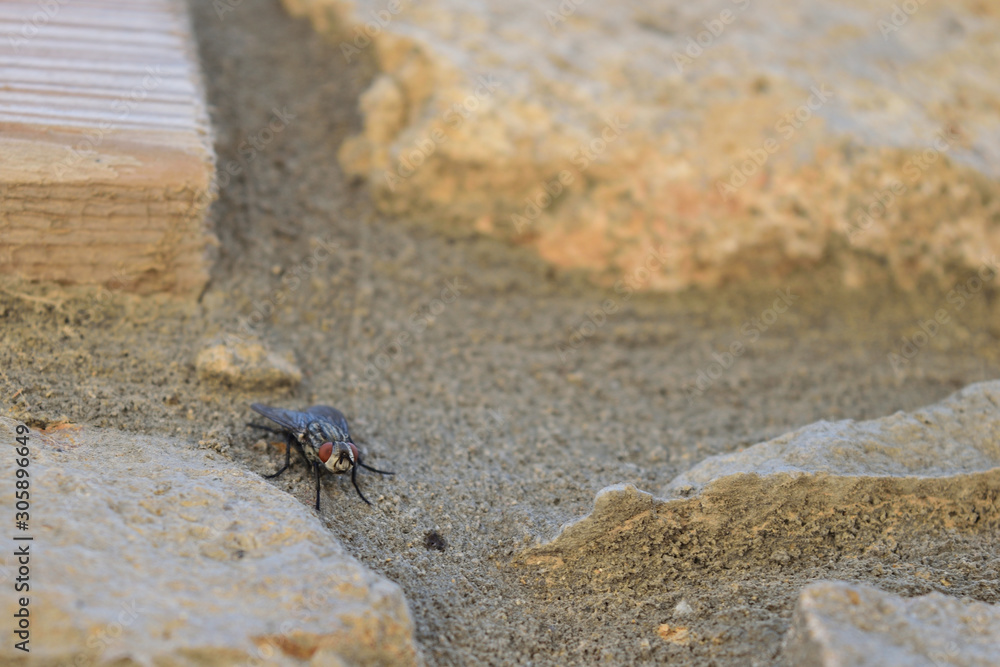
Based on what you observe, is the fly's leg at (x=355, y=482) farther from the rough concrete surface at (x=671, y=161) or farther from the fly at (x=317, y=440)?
the rough concrete surface at (x=671, y=161)

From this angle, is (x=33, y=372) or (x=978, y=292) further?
(x=978, y=292)

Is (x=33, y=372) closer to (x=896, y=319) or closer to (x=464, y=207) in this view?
(x=464, y=207)

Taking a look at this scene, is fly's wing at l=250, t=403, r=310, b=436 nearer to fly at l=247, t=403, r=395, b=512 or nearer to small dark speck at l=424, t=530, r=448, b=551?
fly at l=247, t=403, r=395, b=512

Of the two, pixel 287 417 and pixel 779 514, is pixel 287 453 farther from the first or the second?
pixel 779 514

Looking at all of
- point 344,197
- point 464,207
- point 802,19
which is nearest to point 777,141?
point 802,19

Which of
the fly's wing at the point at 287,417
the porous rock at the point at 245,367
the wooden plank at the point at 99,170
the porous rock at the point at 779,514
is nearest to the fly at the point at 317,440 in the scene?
the fly's wing at the point at 287,417
